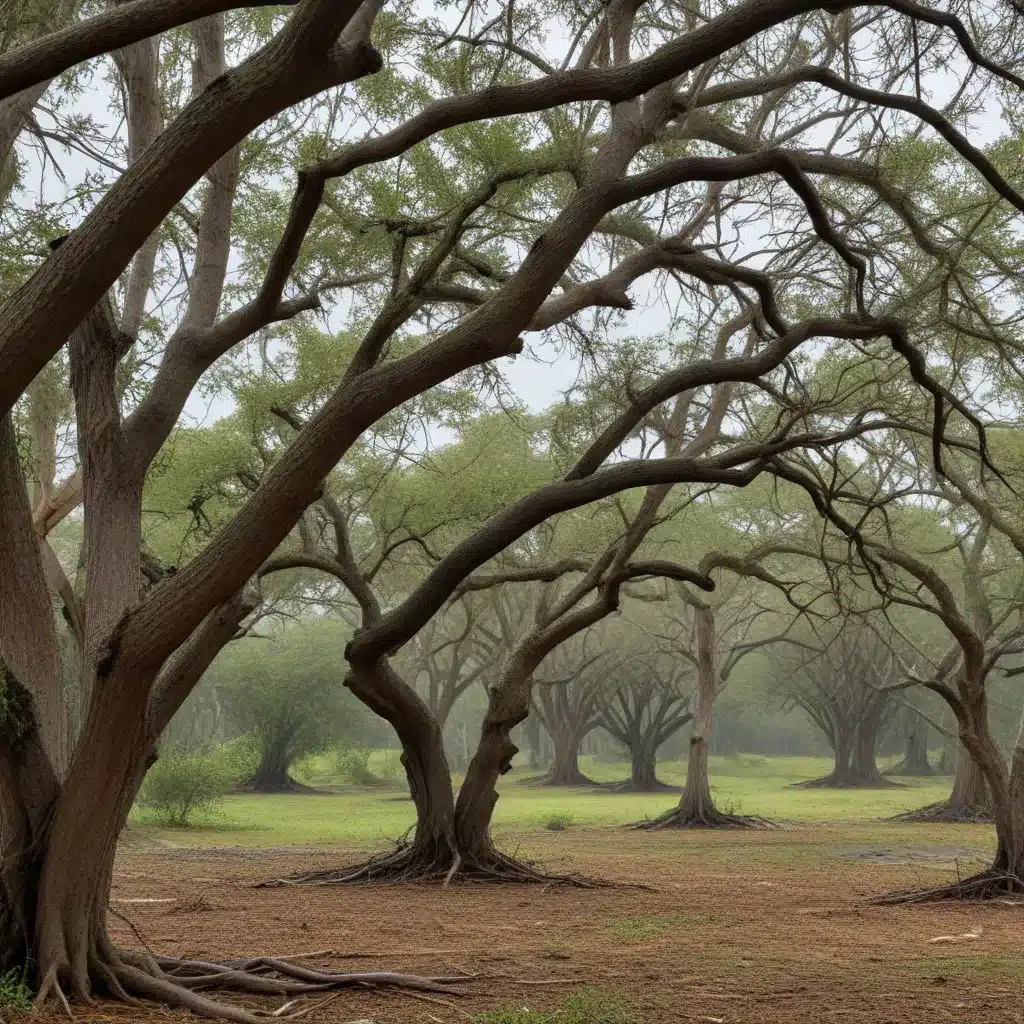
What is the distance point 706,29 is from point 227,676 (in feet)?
138

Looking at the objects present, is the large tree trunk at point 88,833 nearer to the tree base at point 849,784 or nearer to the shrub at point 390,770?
the tree base at point 849,784

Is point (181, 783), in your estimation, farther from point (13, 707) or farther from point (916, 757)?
point (916, 757)

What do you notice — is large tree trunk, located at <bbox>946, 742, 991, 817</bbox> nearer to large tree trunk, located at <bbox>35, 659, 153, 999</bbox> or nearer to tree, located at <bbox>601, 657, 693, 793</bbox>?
tree, located at <bbox>601, 657, 693, 793</bbox>

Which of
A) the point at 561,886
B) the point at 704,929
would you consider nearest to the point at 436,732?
the point at 561,886

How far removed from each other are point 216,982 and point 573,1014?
2035 mm

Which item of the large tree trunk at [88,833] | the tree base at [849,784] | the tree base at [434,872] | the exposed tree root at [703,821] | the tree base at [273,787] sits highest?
the large tree trunk at [88,833]

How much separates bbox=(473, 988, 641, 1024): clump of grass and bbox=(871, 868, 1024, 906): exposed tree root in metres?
6.42

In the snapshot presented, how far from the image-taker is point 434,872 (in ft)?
41.5

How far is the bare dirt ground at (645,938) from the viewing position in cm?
595

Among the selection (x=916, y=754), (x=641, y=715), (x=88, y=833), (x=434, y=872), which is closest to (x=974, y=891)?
(x=434, y=872)

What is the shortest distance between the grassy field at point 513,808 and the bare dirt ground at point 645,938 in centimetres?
695

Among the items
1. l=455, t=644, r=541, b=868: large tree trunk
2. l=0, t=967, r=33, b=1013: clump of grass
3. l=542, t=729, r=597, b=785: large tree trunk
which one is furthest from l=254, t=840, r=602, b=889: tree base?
l=542, t=729, r=597, b=785: large tree trunk

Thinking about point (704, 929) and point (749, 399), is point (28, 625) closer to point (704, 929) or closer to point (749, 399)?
point (704, 929)

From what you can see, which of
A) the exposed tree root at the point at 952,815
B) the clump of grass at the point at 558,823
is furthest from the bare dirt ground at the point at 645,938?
the exposed tree root at the point at 952,815
